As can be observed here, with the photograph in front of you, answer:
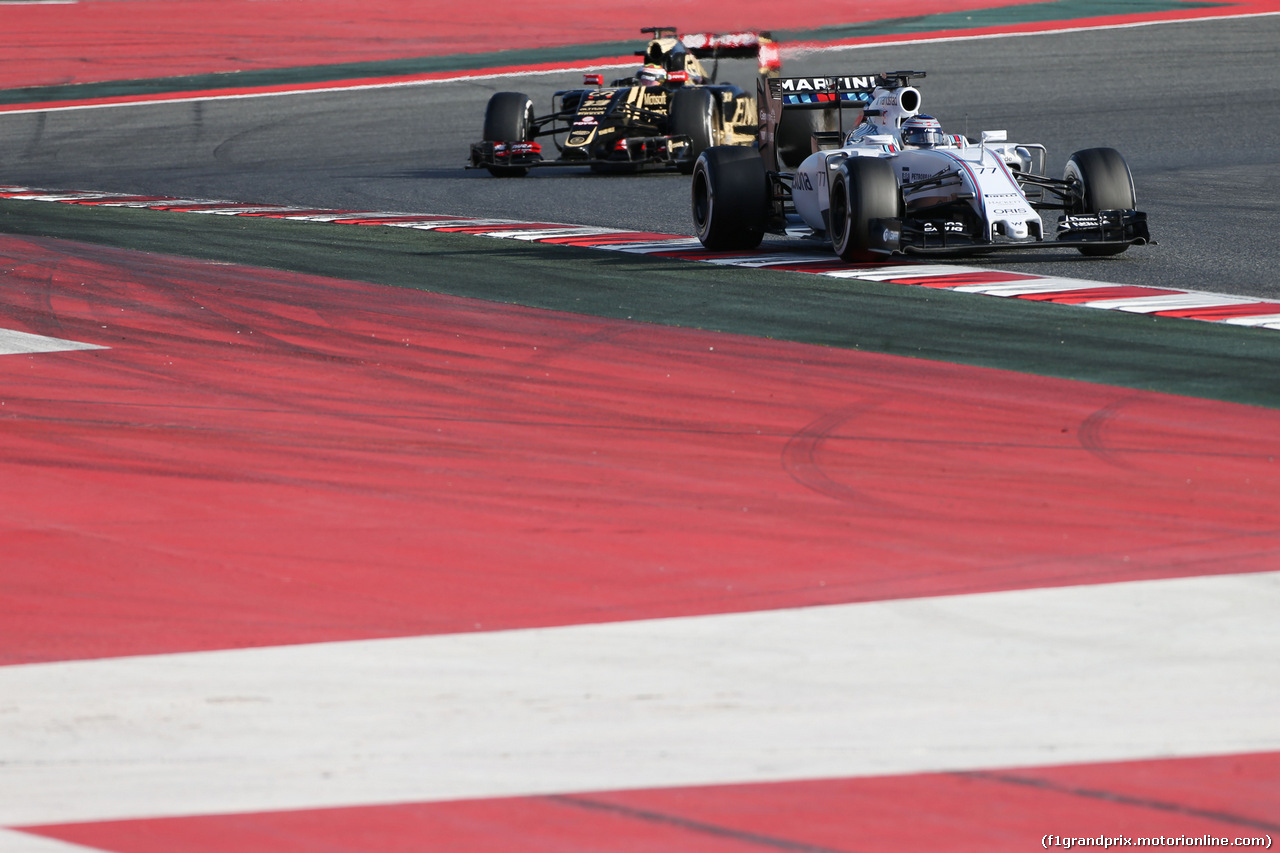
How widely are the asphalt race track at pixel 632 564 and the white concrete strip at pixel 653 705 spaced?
0.05 feet

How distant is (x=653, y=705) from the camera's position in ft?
15.2

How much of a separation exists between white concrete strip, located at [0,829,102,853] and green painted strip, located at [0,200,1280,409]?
6345 millimetres

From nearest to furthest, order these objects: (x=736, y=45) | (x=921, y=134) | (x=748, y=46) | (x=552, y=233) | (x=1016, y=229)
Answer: (x=1016, y=229), (x=921, y=134), (x=552, y=233), (x=736, y=45), (x=748, y=46)

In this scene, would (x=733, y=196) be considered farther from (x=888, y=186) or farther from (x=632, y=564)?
(x=632, y=564)

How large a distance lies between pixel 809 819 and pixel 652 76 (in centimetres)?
2019

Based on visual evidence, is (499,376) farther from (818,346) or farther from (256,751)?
(256,751)

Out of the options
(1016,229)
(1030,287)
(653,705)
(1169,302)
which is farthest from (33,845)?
(1016,229)

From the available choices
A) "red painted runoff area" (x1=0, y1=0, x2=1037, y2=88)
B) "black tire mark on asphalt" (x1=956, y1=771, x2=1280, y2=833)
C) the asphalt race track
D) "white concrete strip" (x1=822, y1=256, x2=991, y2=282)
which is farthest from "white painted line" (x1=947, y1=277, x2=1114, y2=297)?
"red painted runoff area" (x1=0, y1=0, x2=1037, y2=88)

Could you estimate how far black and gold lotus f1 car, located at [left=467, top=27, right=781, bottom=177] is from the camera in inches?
890

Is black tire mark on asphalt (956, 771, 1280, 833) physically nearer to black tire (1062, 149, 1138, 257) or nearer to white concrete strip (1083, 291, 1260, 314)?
white concrete strip (1083, 291, 1260, 314)

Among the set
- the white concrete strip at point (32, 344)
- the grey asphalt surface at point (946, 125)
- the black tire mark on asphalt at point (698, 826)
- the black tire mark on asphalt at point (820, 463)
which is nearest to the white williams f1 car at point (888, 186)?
the grey asphalt surface at point (946, 125)

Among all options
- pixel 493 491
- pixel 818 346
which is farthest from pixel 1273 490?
pixel 818 346

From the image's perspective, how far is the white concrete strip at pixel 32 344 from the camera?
1052 cm

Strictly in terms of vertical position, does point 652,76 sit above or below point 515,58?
below
